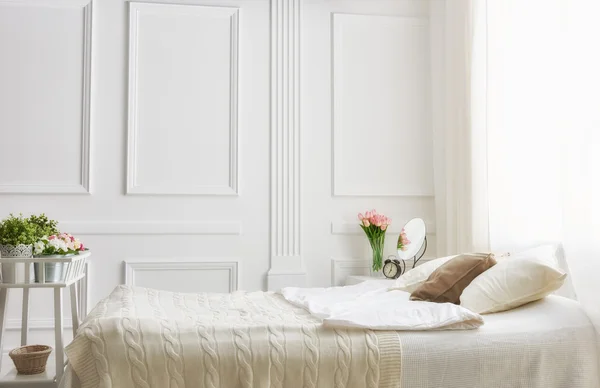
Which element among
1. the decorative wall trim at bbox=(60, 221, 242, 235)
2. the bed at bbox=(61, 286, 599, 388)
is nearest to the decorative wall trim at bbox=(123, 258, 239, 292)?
the decorative wall trim at bbox=(60, 221, 242, 235)

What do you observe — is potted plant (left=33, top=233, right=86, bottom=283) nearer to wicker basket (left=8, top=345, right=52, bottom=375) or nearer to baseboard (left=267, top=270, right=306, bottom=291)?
wicker basket (left=8, top=345, right=52, bottom=375)

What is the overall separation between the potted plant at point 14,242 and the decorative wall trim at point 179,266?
116cm

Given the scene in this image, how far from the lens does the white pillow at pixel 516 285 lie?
2385 mm

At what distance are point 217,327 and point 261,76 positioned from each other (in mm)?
2416

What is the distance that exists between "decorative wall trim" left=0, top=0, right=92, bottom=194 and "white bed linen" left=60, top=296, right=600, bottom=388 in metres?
2.00

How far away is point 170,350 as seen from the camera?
6.40 ft

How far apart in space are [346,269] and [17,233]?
2.10 meters

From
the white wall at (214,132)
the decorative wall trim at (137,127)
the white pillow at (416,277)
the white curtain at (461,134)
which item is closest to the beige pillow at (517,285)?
the white pillow at (416,277)

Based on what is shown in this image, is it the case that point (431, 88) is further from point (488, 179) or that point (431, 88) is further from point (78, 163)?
point (78, 163)

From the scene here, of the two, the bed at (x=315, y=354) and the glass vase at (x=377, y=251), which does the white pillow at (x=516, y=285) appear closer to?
the bed at (x=315, y=354)

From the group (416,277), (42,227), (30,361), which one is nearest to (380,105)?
(416,277)

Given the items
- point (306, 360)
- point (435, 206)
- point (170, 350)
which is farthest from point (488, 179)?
point (170, 350)

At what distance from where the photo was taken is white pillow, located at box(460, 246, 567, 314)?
2385 mm

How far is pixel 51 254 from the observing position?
274 centimetres
